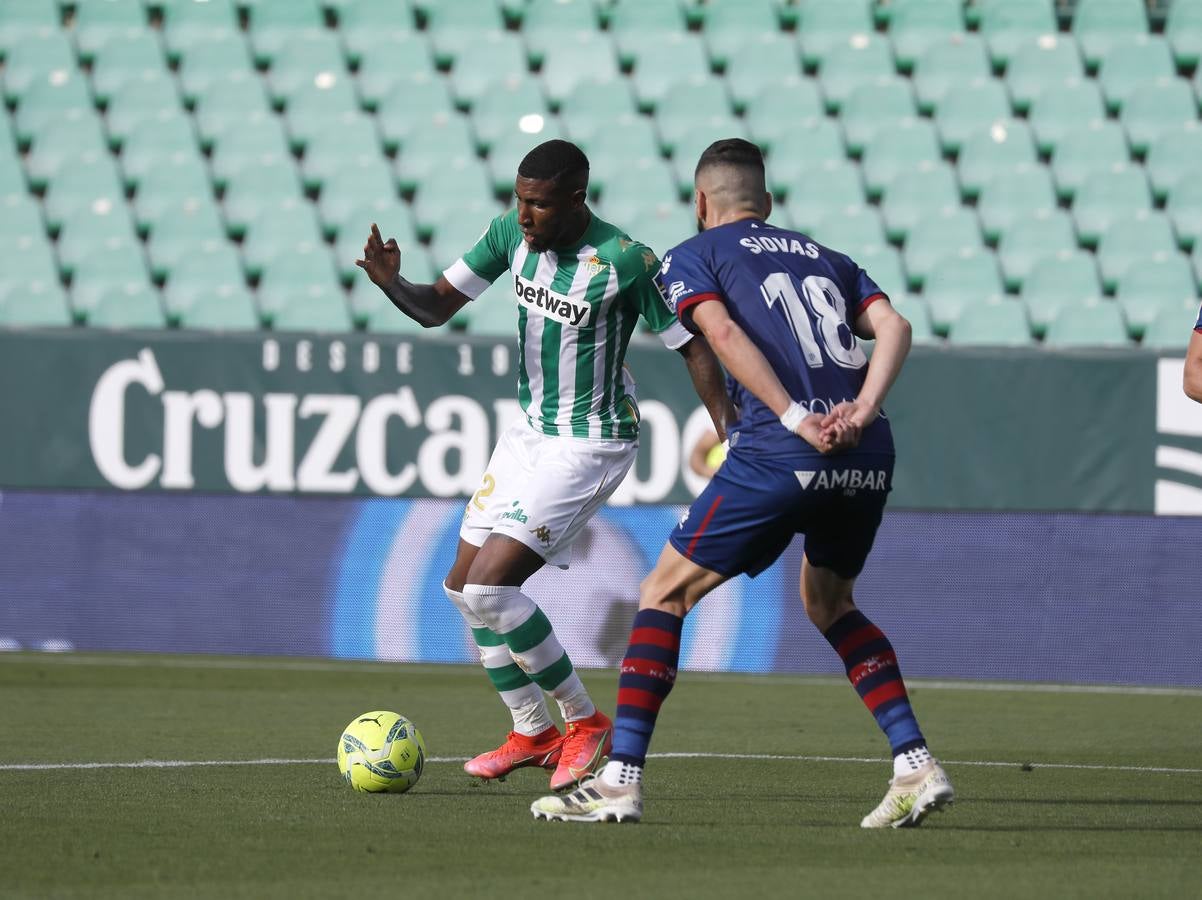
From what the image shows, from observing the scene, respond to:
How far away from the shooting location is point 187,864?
4.78 metres

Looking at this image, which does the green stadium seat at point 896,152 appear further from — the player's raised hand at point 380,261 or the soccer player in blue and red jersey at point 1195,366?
the player's raised hand at point 380,261

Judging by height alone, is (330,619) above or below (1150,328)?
below

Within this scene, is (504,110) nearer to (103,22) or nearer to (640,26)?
(640,26)

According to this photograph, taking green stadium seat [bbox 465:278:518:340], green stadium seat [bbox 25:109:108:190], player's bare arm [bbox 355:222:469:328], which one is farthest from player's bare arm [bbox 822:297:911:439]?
green stadium seat [bbox 25:109:108:190]

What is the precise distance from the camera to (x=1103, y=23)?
16.6m

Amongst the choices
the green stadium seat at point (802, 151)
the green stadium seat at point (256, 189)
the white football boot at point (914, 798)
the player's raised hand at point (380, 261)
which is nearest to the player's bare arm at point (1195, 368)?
the white football boot at point (914, 798)

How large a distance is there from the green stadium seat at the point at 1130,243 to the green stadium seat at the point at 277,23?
6843mm

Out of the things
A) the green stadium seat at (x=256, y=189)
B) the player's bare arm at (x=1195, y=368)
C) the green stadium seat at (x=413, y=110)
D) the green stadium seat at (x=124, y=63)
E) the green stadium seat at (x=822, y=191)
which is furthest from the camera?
the green stadium seat at (x=124, y=63)

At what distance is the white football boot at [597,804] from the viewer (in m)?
5.53

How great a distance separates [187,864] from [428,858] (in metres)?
0.61

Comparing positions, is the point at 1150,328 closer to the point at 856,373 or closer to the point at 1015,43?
the point at 1015,43

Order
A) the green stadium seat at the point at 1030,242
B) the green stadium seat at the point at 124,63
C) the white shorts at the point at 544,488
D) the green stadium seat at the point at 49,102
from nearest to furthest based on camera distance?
the white shorts at the point at 544,488 < the green stadium seat at the point at 1030,242 < the green stadium seat at the point at 49,102 < the green stadium seat at the point at 124,63

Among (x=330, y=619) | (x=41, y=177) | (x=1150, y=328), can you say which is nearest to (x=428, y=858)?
(x=330, y=619)

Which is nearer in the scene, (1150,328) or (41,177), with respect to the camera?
(1150,328)
